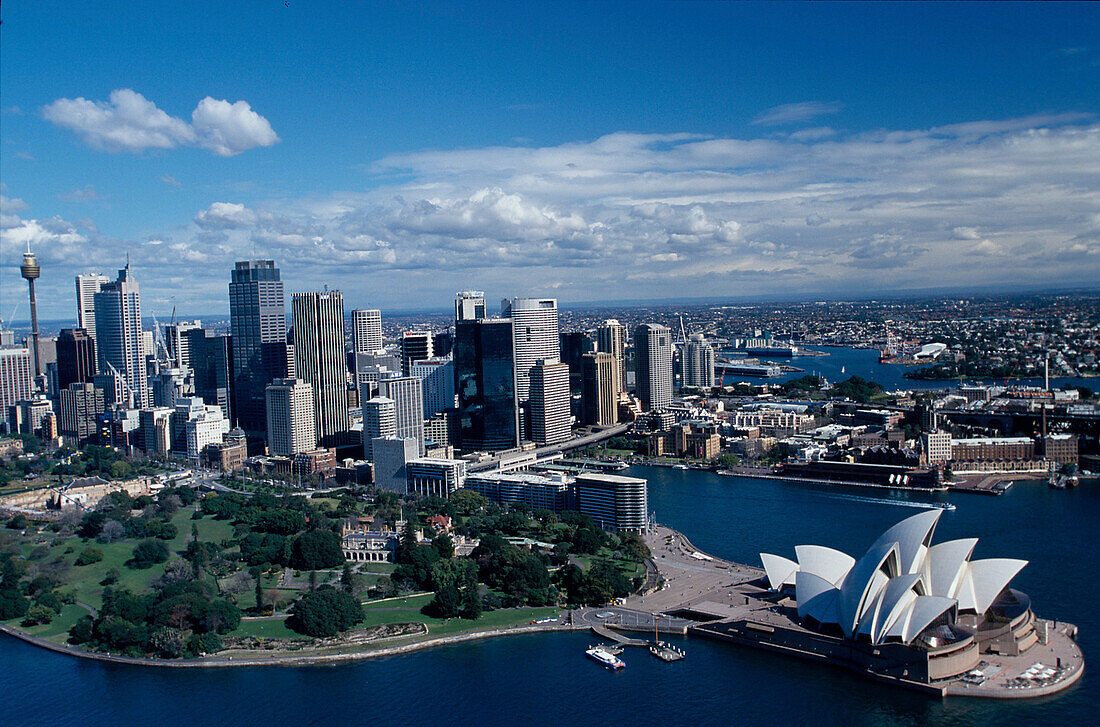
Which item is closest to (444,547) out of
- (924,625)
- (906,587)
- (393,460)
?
(906,587)

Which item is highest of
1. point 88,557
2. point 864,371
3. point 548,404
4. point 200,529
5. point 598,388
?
point 598,388

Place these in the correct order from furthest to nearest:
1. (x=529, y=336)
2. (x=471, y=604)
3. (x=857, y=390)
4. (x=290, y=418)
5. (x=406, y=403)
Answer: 1. (x=857, y=390)
2. (x=529, y=336)
3. (x=290, y=418)
4. (x=406, y=403)
5. (x=471, y=604)

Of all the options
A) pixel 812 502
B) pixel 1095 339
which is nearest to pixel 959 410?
pixel 812 502

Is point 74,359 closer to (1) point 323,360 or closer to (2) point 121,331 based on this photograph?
(2) point 121,331

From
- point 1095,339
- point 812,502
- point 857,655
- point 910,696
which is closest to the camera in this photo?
point 910,696

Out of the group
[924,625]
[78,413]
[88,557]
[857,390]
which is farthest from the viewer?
[857,390]

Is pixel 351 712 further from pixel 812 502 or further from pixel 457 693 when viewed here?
pixel 812 502

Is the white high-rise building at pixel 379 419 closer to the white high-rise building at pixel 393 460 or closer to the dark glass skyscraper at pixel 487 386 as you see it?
the white high-rise building at pixel 393 460

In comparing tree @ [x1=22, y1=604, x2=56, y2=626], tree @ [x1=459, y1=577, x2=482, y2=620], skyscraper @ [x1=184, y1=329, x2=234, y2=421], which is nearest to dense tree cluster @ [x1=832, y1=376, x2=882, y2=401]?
skyscraper @ [x1=184, y1=329, x2=234, y2=421]
